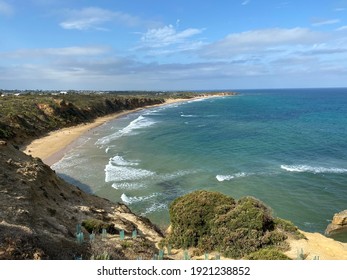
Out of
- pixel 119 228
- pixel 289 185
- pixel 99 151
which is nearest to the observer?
pixel 119 228

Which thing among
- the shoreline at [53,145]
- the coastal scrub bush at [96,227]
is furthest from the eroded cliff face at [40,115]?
the coastal scrub bush at [96,227]

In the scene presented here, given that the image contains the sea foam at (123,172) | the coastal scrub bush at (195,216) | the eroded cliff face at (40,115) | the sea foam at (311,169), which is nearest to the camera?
the coastal scrub bush at (195,216)

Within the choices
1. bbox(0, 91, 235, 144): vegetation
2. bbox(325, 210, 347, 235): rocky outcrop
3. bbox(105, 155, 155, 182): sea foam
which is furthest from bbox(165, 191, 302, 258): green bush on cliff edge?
bbox(0, 91, 235, 144): vegetation

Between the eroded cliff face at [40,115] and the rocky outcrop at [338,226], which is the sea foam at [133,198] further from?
the eroded cliff face at [40,115]

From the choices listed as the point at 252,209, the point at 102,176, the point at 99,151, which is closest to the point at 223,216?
the point at 252,209

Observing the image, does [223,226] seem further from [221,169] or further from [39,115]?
[39,115]

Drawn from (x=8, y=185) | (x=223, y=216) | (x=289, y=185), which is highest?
(x=8, y=185)

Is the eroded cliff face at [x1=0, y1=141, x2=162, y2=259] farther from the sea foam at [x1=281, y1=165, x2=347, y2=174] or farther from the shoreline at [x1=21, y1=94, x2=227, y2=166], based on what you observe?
the sea foam at [x1=281, y1=165, x2=347, y2=174]
